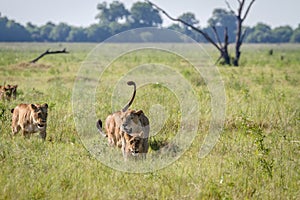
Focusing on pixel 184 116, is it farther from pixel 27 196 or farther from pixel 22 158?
pixel 27 196

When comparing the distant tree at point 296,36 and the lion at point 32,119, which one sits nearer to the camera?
the lion at point 32,119

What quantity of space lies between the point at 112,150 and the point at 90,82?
10.2m

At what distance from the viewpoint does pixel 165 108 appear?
10.2 m

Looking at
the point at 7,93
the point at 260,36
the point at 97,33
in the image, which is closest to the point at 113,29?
the point at 97,33

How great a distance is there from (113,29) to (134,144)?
293 feet

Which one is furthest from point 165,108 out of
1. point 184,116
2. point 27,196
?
point 27,196

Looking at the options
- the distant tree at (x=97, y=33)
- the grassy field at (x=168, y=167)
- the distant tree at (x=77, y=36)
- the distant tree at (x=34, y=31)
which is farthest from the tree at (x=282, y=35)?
the grassy field at (x=168, y=167)

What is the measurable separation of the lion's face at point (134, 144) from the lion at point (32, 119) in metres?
1.67

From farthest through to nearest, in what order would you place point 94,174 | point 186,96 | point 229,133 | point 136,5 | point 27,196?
point 136,5, point 186,96, point 229,133, point 94,174, point 27,196

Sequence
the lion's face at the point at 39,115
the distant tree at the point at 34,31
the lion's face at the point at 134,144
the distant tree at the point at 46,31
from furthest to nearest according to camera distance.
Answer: the distant tree at the point at 46,31 → the distant tree at the point at 34,31 → the lion's face at the point at 39,115 → the lion's face at the point at 134,144

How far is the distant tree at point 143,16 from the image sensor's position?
9819 centimetres

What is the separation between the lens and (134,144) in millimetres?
6902

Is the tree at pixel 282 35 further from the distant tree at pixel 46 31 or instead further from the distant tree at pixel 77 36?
the distant tree at pixel 46 31

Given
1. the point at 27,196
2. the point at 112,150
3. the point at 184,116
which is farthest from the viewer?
the point at 184,116
